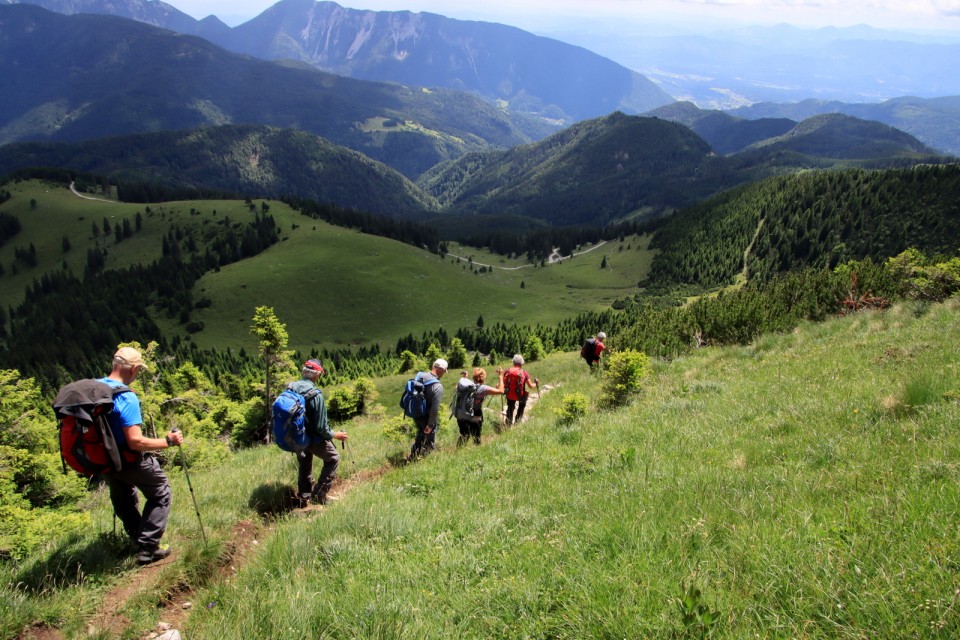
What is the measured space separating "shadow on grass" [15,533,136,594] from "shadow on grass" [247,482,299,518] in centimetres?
225

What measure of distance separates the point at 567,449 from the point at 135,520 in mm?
7265

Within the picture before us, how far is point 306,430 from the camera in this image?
348 inches

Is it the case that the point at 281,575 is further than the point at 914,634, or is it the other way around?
the point at 281,575

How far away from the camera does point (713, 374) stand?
15.0 meters

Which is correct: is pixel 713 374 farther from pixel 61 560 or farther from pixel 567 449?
pixel 61 560

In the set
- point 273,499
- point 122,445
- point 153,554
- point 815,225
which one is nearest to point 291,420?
point 273,499

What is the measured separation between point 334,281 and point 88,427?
134 m

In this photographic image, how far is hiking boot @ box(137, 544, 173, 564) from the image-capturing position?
253 inches

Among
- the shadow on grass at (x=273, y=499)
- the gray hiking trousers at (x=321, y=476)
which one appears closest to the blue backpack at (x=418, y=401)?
the gray hiking trousers at (x=321, y=476)

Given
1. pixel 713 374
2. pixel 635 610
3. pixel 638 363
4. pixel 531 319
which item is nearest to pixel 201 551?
pixel 635 610

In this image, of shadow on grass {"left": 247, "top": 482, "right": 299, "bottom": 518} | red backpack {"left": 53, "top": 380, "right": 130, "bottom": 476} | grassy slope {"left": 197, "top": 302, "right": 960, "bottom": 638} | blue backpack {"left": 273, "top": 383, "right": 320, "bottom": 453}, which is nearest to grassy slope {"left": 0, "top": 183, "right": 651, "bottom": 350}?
shadow on grass {"left": 247, "top": 482, "right": 299, "bottom": 518}

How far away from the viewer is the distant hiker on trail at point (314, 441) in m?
8.77

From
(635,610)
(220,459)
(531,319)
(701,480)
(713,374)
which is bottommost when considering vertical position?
(531,319)

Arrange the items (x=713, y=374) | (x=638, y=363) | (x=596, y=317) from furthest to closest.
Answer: (x=596, y=317), (x=713, y=374), (x=638, y=363)
